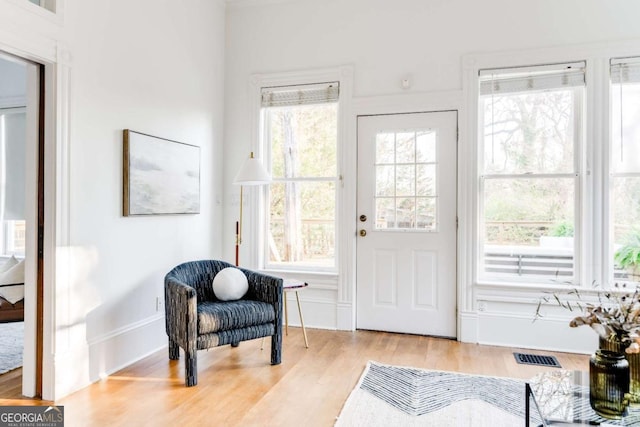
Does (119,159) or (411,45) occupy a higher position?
(411,45)

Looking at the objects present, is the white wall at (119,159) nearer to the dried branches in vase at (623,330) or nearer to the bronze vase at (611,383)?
the dried branches in vase at (623,330)

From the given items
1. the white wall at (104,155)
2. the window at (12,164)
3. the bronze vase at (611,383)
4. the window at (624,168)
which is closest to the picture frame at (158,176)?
the white wall at (104,155)

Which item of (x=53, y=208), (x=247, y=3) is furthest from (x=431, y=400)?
(x=247, y=3)

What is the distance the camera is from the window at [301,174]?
164 inches

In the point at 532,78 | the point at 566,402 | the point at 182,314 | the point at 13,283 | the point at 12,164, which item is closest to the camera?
the point at 566,402

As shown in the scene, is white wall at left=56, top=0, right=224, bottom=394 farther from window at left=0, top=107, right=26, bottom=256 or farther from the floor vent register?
the floor vent register

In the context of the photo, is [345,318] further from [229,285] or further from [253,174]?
[253,174]

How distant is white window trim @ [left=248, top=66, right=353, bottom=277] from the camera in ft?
13.2

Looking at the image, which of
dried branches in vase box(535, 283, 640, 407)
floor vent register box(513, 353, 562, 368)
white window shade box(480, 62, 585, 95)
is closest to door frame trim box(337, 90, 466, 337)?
white window shade box(480, 62, 585, 95)

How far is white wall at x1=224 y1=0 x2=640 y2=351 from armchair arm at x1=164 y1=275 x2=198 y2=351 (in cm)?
142

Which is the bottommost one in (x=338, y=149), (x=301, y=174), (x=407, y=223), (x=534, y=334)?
(x=534, y=334)

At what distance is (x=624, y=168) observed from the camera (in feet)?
11.2

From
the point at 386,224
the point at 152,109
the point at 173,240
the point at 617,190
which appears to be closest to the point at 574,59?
the point at 617,190

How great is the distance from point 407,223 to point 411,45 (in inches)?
63.2
